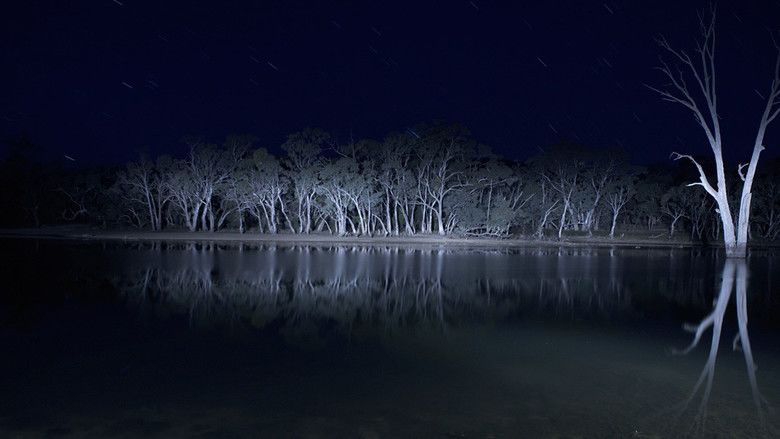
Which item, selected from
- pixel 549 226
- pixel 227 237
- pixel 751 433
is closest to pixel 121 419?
pixel 751 433

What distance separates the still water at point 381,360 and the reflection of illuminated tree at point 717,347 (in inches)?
1.3

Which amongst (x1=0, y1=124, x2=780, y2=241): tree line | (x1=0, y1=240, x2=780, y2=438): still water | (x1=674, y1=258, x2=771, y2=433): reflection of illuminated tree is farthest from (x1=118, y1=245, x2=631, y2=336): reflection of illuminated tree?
(x1=0, y1=124, x2=780, y2=241): tree line

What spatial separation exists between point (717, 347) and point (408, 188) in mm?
41942

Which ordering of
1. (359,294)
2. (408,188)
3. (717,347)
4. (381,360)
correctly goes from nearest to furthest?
(381,360)
(717,347)
(359,294)
(408,188)

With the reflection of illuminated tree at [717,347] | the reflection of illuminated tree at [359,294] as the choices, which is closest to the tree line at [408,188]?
the reflection of illuminated tree at [359,294]

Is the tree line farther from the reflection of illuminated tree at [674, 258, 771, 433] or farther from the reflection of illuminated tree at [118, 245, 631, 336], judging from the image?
the reflection of illuminated tree at [674, 258, 771, 433]

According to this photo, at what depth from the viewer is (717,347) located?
A: 9.26 m

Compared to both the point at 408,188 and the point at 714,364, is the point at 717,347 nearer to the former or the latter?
the point at 714,364

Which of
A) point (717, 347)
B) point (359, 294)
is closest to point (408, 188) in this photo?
point (359, 294)

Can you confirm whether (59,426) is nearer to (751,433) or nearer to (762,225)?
(751,433)

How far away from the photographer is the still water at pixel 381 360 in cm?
565

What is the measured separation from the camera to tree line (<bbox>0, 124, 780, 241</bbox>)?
163 ft

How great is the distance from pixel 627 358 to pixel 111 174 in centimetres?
7368

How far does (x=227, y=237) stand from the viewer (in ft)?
153
